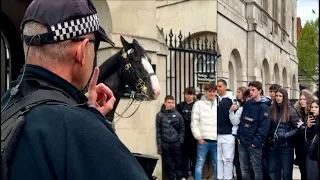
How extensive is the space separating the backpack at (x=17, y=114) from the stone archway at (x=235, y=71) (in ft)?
1.50

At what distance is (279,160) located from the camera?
1012 millimetres

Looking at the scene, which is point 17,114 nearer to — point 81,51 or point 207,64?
point 81,51

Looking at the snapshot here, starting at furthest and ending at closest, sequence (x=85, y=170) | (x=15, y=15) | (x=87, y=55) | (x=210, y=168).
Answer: (x=15, y=15)
(x=210, y=168)
(x=87, y=55)
(x=85, y=170)

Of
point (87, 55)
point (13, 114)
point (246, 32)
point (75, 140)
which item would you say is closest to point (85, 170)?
point (75, 140)

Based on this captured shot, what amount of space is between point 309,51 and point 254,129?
0.29 meters

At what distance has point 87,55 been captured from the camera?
1018 mm

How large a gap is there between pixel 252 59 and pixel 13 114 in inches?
24.5

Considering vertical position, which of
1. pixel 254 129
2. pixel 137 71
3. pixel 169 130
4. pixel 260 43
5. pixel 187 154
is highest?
pixel 137 71

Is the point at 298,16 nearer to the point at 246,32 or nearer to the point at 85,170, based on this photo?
the point at 246,32

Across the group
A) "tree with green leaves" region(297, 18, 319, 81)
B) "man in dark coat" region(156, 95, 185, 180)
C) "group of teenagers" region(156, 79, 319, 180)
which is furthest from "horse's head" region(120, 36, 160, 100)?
"tree with green leaves" region(297, 18, 319, 81)

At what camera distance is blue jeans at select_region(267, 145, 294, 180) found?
3.32 feet

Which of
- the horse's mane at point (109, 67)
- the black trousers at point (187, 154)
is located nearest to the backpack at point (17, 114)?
the black trousers at point (187, 154)

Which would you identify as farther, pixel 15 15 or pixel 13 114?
pixel 15 15

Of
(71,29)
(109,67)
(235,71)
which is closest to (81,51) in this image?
(71,29)
